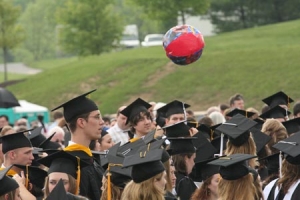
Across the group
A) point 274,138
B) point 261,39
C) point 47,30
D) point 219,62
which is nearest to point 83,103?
point 274,138

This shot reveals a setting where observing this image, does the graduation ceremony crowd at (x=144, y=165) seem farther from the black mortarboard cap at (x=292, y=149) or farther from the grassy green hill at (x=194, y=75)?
the grassy green hill at (x=194, y=75)

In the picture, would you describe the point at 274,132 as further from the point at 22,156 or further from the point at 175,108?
the point at 22,156

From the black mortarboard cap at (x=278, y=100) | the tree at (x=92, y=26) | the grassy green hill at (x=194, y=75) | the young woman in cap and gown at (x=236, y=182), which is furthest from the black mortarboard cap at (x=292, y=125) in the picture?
the tree at (x=92, y=26)

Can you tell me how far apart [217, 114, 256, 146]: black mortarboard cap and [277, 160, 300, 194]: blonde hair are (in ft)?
5.62

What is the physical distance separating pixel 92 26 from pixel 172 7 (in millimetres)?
5803

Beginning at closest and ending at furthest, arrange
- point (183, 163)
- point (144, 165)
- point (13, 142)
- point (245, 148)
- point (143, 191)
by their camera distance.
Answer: point (143, 191) → point (144, 165) → point (13, 142) → point (183, 163) → point (245, 148)

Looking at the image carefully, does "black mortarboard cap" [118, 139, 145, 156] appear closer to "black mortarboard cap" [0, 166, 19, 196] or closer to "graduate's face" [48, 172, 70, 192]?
"graduate's face" [48, 172, 70, 192]

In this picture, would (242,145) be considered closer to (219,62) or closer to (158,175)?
(158,175)

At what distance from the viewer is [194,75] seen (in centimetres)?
3731

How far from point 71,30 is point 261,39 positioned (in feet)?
48.7

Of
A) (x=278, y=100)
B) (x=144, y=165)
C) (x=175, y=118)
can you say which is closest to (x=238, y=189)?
(x=144, y=165)

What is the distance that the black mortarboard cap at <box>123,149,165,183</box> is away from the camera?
21.8ft

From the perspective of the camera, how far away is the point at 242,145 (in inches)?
378

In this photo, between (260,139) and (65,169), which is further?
(260,139)
